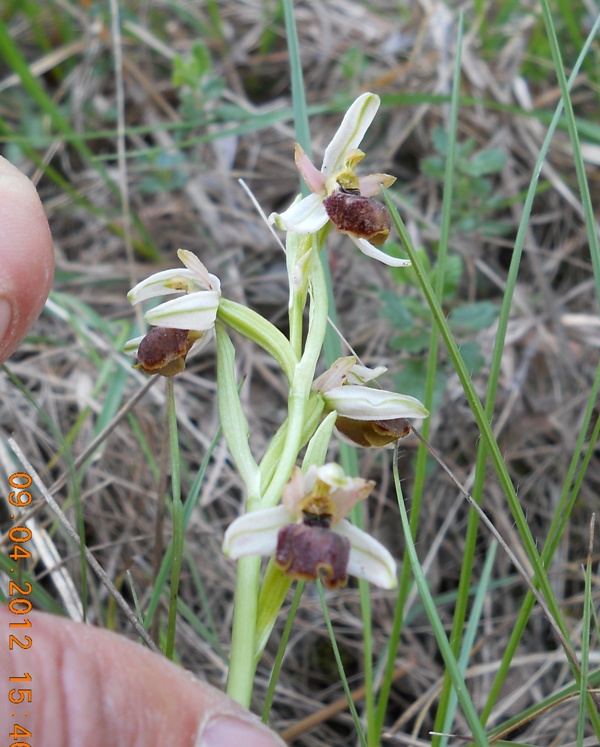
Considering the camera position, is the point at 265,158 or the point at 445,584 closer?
the point at 445,584

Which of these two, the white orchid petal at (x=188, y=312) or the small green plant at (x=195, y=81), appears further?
the small green plant at (x=195, y=81)

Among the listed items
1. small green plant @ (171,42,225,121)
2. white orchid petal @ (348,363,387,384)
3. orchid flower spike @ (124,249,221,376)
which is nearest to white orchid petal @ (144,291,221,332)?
orchid flower spike @ (124,249,221,376)

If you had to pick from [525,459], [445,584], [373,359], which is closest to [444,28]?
[373,359]

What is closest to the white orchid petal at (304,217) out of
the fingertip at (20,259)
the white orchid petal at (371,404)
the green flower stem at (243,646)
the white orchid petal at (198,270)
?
the white orchid petal at (198,270)

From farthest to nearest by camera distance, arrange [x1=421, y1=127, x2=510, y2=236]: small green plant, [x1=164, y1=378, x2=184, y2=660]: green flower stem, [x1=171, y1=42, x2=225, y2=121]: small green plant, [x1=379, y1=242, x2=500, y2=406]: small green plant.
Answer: [x1=171, y1=42, x2=225, y2=121]: small green plant → [x1=421, y1=127, x2=510, y2=236]: small green plant → [x1=379, y1=242, x2=500, y2=406]: small green plant → [x1=164, y1=378, x2=184, y2=660]: green flower stem

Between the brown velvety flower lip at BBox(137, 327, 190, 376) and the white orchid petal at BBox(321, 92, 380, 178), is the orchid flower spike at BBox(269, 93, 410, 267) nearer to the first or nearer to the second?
the white orchid petal at BBox(321, 92, 380, 178)

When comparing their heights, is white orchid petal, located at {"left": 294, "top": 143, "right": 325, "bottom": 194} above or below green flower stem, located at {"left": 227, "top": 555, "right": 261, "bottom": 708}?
above

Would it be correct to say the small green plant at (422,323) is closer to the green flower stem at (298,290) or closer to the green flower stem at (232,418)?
the green flower stem at (298,290)

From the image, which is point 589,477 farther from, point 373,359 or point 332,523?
point 332,523
